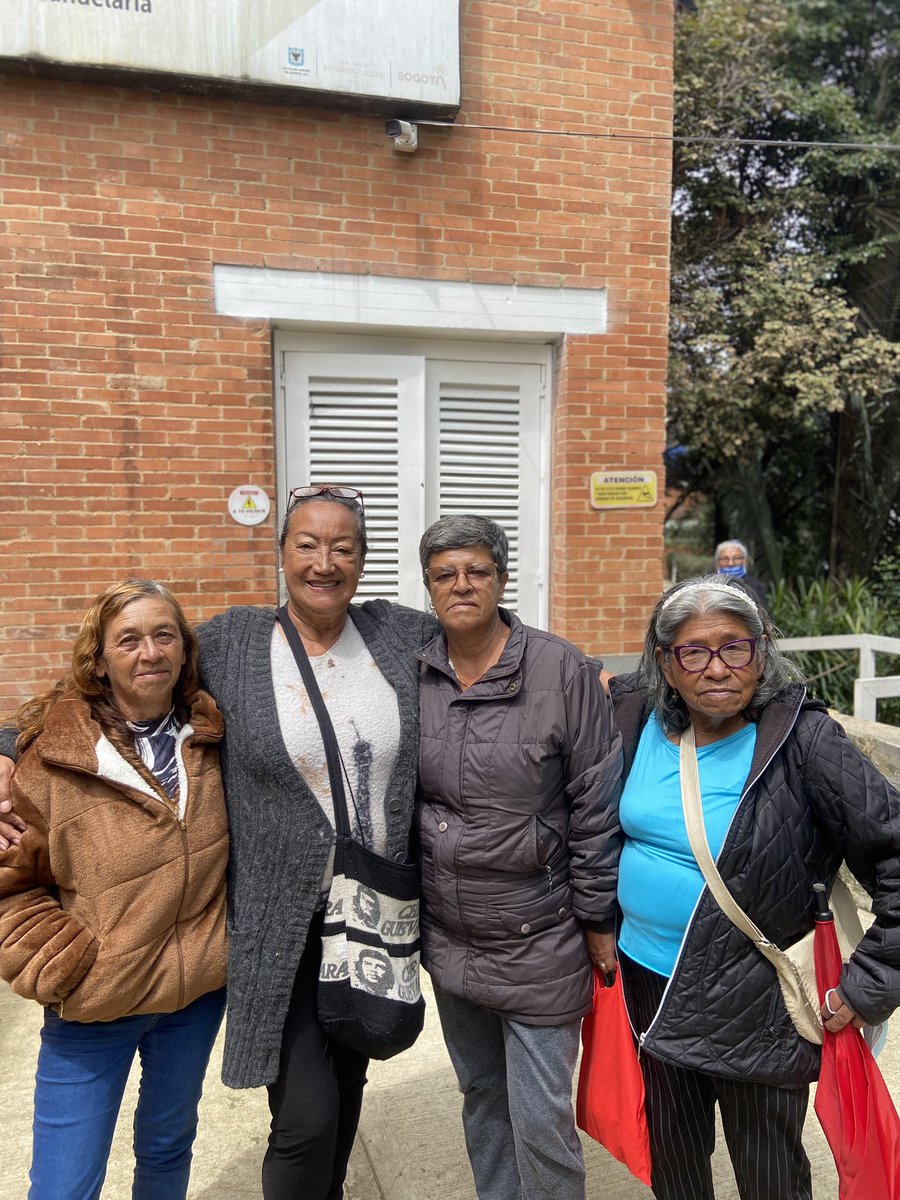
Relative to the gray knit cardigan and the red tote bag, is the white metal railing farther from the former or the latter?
the gray knit cardigan

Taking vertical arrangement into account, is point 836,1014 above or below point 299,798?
below

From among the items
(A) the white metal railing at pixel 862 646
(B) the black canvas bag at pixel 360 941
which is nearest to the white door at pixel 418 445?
(A) the white metal railing at pixel 862 646

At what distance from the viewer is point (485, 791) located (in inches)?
78.9

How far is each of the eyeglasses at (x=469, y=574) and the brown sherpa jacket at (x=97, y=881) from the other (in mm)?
758

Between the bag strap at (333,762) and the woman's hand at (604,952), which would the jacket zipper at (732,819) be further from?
the bag strap at (333,762)

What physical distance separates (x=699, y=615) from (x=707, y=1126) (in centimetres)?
124

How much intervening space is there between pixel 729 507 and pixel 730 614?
9.98 metres

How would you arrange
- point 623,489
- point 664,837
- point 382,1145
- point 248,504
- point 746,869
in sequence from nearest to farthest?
point 746,869, point 664,837, point 382,1145, point 248,504, point 623,489

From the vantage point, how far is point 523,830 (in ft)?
6.54

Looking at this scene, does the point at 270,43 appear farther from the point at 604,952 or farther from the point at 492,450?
the point at 604,952

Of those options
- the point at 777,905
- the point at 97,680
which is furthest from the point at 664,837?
the point at 97,680

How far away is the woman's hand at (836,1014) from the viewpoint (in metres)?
1.82

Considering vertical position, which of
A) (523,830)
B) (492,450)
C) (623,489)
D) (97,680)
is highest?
(492,450)

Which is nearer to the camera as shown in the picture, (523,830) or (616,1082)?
(523,830)
